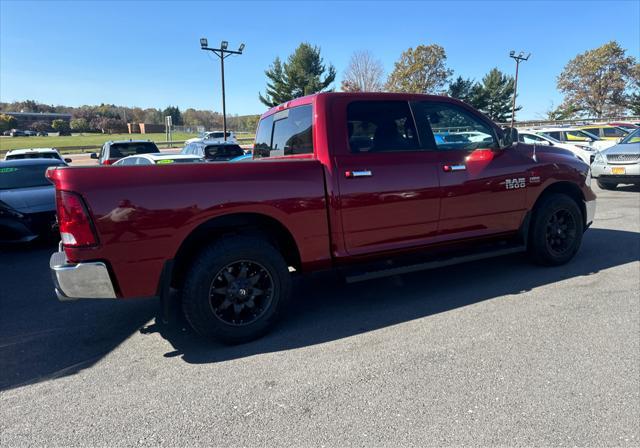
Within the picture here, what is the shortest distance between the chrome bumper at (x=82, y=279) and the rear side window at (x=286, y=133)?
6.38 ft

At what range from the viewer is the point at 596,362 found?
2.99 meters

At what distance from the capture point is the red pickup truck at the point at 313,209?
2951 millimetres

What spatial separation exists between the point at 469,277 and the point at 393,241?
4.82 ft

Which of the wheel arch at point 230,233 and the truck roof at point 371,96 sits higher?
the truck roof at point 371,96

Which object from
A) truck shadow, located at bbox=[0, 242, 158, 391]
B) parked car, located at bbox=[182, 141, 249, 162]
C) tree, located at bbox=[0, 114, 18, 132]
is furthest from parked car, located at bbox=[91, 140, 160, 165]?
tree, located at bbox=[0, 114, 18, 132]

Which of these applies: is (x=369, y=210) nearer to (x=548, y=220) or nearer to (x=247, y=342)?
(x=247, y=342)

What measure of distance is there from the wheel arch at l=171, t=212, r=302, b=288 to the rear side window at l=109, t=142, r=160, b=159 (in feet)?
37.0

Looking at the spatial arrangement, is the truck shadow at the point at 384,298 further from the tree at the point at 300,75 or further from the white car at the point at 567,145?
the tree at the point at 300,75

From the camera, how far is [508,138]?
15.0 feet

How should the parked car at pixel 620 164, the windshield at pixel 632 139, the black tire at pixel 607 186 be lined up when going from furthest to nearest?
the black tire at pixel 607 186 → the windshield at pixel 632 139 → the parked car at pixel 620 164

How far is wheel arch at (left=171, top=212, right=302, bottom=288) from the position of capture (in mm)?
3343

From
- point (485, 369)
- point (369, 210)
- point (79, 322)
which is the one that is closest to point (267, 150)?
point (369, 210)

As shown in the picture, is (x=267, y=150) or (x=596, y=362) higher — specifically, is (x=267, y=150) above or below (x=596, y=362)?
above

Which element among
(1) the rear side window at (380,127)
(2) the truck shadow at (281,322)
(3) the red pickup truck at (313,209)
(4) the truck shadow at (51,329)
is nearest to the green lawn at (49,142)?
(4) the truck shadow at (51,329)
